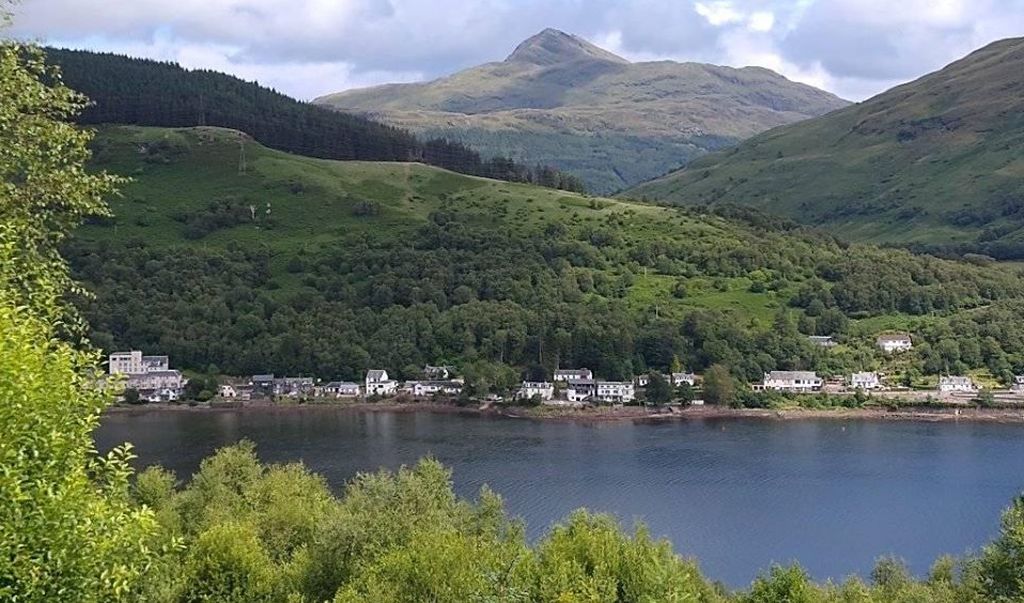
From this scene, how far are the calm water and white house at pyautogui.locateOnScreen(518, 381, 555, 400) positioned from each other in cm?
790

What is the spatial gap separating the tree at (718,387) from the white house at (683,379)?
1.82 metres

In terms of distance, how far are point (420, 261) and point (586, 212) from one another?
33.7 metres

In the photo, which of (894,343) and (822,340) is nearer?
(894,343)

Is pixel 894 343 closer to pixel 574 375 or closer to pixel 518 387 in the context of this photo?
pixel 574 375

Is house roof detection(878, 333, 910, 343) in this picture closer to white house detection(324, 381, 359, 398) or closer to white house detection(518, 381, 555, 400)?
white house detection(518, 381, 555, 400)

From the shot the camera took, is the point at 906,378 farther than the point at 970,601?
Yes

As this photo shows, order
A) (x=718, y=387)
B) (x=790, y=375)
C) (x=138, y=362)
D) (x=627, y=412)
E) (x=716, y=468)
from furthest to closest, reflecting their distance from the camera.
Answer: (x=138, y=362), (x=790, y=375), (x=718, y=387), (x=627, y=412), (x=716, y=468)

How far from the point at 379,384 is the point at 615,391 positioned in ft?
84.1

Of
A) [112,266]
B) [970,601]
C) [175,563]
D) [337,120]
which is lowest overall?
[970,601]

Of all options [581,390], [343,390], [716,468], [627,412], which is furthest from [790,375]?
[343,390]

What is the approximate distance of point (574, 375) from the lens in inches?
3733

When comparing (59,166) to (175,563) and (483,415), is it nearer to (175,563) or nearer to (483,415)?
(175,563)

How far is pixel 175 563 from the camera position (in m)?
20.2

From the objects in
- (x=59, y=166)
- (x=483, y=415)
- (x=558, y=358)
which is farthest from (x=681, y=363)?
(x=59, y=166)
